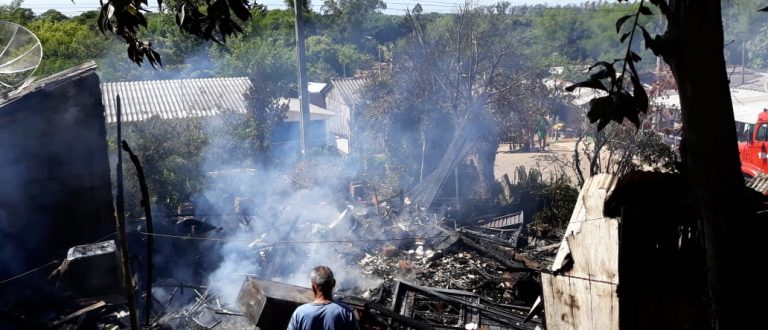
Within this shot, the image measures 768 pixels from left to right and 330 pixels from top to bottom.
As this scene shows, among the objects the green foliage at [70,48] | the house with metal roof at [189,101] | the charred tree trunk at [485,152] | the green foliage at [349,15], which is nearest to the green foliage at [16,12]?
the green foliage at [70,48]

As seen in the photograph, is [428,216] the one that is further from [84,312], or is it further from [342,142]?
[342,142]

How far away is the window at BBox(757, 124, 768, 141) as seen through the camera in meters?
13.0

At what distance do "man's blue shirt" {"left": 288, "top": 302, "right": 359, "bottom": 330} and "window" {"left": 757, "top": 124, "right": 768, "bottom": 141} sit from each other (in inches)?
519

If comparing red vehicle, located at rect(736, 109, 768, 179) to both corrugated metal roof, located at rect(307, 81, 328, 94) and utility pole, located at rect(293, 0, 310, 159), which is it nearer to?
utility pole, located at rect(293, 0, 310, 159)

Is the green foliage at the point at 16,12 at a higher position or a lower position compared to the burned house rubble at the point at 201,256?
higher

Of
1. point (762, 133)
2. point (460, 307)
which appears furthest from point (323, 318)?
point (762, 133)

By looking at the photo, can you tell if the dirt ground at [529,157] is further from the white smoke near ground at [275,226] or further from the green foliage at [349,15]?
the green foliage at [349,15]

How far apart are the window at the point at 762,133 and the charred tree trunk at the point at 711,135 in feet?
45.6

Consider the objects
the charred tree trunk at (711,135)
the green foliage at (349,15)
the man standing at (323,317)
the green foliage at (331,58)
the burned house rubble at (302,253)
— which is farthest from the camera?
the green foliage at (349,15)

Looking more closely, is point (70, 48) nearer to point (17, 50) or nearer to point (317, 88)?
point (317, 88)

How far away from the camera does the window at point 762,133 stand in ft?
42.5

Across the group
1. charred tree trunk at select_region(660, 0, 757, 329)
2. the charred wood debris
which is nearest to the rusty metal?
the charred wood debris

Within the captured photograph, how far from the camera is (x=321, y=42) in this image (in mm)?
52375

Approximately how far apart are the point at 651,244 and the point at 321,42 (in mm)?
50400
